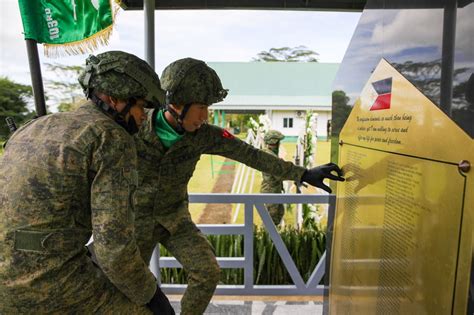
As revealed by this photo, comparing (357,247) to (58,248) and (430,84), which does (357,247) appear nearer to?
Answer: (430,84)

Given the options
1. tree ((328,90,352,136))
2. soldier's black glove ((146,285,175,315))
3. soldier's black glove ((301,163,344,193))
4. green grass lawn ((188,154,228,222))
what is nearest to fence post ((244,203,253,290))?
soldier's black glove ((301,163,344,193))

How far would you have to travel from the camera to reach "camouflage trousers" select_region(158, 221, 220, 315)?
2.07m

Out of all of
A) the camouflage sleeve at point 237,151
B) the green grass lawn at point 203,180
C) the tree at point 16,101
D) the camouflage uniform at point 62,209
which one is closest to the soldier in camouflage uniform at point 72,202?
the camouflage uniform at point 62,209

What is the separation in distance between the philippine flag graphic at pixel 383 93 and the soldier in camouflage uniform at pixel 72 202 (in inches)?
35.6

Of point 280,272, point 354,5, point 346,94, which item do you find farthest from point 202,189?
point 346,94

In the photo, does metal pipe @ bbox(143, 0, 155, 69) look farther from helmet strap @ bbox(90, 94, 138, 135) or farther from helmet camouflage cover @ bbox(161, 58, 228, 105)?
helmet strap @ bbox(90, 94, 138, 135)

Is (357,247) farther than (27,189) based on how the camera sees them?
Yes

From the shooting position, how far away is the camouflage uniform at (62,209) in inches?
48.9

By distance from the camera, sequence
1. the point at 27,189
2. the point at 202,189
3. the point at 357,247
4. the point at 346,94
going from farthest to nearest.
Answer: the point at 202,189, the point at 346,94, the point at 357,247, the point at 27,189

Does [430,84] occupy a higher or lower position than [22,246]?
higher

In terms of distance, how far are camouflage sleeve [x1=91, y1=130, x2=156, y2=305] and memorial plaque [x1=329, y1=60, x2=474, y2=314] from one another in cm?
93

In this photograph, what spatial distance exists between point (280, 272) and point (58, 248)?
2364 mm

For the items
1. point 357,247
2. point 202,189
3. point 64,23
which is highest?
point 64,23

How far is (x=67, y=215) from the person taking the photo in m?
1.29
